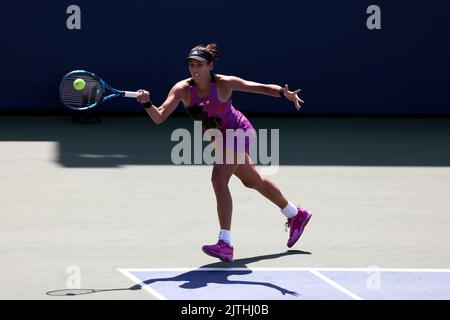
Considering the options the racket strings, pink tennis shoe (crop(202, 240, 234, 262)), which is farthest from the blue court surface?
the racket strings

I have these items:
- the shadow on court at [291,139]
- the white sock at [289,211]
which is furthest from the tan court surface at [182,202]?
the white sock at [289,211]

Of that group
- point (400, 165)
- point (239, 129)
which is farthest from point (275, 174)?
point (239, 129)

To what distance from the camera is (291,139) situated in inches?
614

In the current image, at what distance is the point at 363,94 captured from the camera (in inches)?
682

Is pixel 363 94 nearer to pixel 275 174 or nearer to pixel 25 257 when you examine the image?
pixel 275 174

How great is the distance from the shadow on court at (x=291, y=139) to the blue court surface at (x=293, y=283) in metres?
4.80

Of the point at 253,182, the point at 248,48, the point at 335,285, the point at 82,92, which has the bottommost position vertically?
the point at 335,285

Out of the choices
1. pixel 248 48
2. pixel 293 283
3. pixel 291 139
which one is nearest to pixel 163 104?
pixel 293 283

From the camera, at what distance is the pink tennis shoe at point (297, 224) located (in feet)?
32.4

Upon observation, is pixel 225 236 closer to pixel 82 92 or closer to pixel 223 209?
pixel 223 209

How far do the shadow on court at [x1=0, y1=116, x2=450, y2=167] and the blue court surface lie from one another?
4.80 meters

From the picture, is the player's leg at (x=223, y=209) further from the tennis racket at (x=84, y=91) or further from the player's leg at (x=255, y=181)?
the tennis racket at (x=84, y=91)

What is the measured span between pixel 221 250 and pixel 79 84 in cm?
171

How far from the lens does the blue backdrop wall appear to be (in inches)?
661
